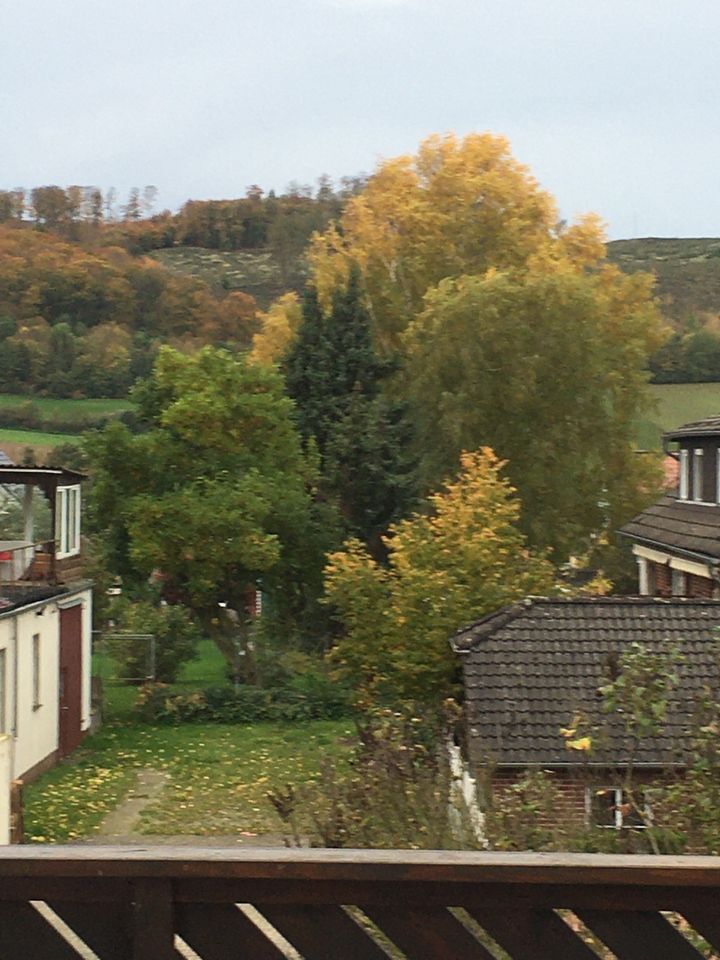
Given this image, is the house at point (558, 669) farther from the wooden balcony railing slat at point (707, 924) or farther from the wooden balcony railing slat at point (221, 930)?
the wooden balcony railing slat at point (221, 930)

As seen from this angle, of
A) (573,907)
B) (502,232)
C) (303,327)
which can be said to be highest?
(502,232)

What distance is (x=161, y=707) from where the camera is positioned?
33.0 metres

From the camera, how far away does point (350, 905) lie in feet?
10.8

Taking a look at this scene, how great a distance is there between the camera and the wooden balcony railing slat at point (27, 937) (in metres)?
3.34

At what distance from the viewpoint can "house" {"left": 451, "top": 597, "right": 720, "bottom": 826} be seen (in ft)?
53.9

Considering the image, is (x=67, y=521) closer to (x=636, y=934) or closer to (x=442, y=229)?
(x=442, y=229)

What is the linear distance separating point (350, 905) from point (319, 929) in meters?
0.09

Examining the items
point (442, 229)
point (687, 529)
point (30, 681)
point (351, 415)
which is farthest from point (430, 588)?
point (442, 229)

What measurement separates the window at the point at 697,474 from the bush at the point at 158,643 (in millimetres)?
11936

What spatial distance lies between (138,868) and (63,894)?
19 cm

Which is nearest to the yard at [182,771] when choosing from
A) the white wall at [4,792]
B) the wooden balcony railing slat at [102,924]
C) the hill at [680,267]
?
the white wall at [4,792]

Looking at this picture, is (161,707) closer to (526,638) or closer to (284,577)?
(284,577)

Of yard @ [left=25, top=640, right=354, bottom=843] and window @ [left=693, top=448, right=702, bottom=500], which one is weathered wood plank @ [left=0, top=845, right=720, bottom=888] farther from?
window @ [left=693, top=448, right=702, bottom=500]

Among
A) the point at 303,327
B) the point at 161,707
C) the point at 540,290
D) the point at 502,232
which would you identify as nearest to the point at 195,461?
the point at 161,707
